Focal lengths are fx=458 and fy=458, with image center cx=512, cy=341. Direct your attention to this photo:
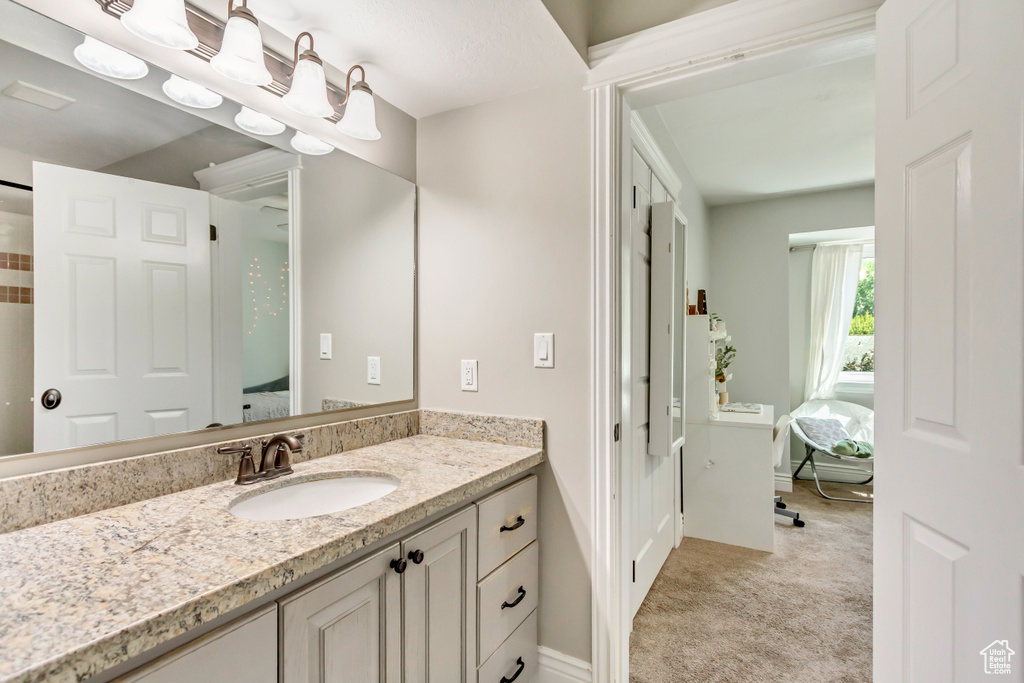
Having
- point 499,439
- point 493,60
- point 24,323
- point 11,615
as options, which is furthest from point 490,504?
point 493,60

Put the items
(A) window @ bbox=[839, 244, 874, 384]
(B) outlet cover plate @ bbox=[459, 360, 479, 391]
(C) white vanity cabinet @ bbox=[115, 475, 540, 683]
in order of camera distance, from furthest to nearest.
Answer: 1. (A) window @ bbox=[839, 244, 874, 384]
2. (B) outlet cover plate @ bbox=[459, 360, 479, 391]
3. (C) white vanity cabinet @ bbox=[115, 475, 540, 683]

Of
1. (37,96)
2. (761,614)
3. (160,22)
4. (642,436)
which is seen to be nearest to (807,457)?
(761,614)

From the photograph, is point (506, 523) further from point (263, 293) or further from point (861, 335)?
point (861, 335)

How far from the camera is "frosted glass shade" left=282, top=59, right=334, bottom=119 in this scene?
133 cm

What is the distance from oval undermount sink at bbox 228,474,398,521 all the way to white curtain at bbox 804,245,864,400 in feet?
14.5

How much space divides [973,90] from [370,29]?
1.42 meters

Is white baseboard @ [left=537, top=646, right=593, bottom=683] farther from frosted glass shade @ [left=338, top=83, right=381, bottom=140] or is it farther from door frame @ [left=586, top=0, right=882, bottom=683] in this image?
frosted glass shade @ [left=338, top=83, right=381, bottom=140]

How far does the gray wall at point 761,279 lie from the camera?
4027 millimetres

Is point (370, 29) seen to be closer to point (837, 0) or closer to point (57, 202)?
point (57, 202)

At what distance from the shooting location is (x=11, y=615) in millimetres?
601

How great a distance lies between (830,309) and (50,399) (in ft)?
17.0

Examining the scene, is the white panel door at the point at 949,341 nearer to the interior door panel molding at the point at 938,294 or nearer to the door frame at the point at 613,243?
the interior door panel molding at the point at 938,294

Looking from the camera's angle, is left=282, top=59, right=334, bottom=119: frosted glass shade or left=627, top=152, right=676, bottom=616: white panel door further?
left=627, top=152, right=676, bottom=616: white panel door

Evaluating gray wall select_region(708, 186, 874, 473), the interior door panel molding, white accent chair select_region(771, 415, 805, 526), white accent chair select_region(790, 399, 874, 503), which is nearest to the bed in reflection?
the interior door panel molding
